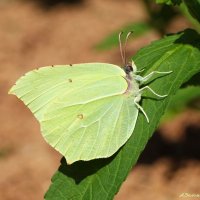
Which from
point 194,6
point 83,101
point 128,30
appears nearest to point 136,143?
point 83,101

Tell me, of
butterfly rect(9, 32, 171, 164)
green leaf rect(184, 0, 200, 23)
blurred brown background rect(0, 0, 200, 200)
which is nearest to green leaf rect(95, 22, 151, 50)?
blurred brown background rect(0, 0, 200, 200)

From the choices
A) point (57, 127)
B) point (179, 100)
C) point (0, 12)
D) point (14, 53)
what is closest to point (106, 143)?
point (57, 127)

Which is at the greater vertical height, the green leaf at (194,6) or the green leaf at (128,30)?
the green leaf at (194,6)

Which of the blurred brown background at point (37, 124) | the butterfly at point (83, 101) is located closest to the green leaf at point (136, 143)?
the butterfly at point (83, 101)

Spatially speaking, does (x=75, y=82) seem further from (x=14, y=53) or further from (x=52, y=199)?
(x=14, y=53)

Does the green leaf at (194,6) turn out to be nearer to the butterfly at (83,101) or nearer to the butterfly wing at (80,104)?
the butterfly at (83,101)

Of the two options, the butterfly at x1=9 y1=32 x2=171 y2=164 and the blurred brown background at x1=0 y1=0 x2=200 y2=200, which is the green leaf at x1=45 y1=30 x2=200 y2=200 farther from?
the blurred brown background at x1=0 y1=0 x2=200 y2=200
